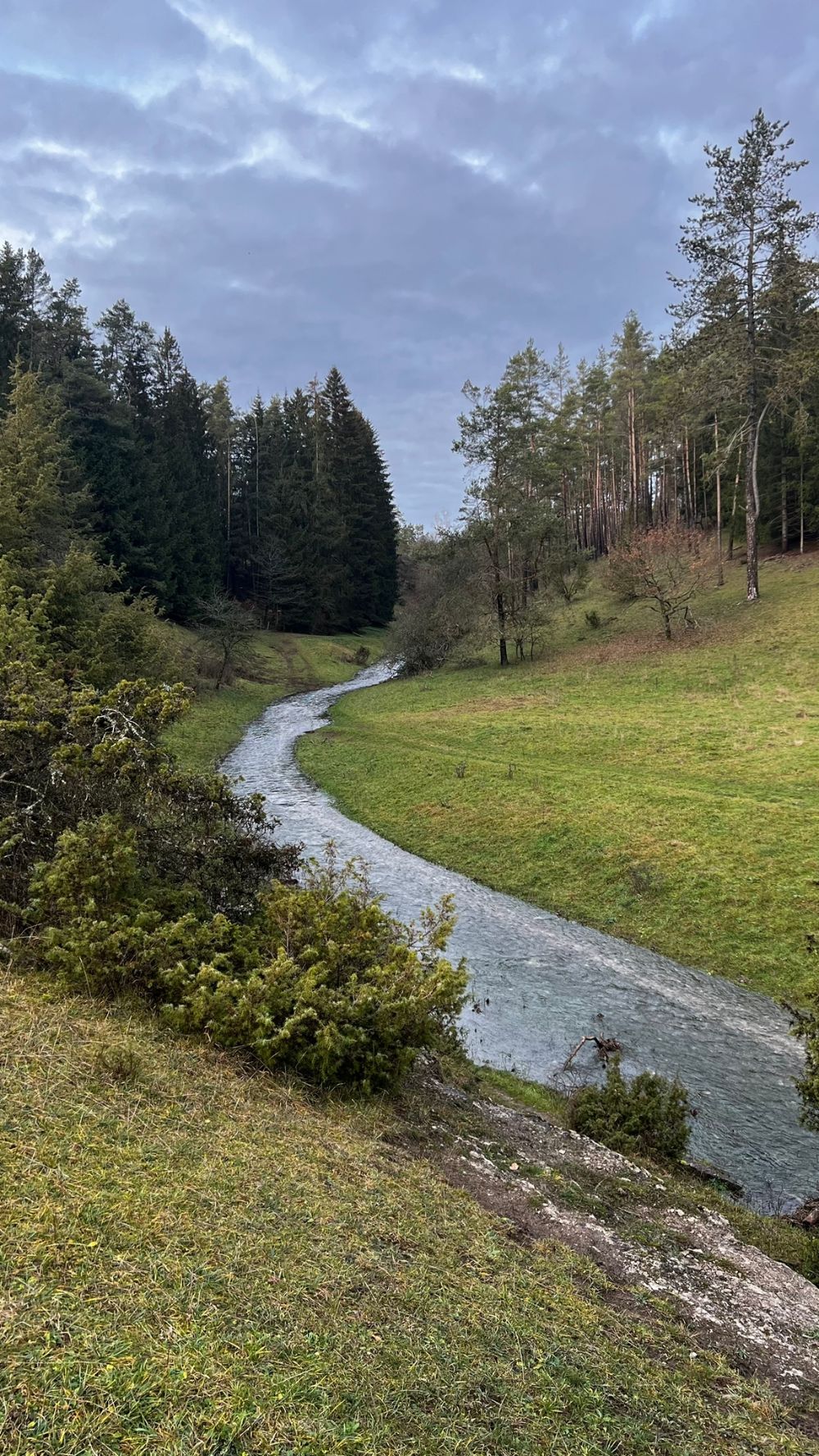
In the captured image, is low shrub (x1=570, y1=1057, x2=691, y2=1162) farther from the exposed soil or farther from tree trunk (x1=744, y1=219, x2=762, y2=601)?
tree trunk (x1=744, y1=219, x2=762, y2=601)

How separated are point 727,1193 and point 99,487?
50807 millimetres

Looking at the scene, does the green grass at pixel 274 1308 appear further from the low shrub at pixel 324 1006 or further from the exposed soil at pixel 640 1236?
the low shrub at pixel 324 1006

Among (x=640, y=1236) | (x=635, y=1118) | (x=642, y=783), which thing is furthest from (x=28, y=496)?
(x=640, y=1236)

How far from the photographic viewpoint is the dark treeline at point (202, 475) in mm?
47375

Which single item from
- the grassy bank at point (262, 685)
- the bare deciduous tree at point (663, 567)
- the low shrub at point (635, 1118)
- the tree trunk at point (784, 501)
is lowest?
the low shrub at point (635, 1118)

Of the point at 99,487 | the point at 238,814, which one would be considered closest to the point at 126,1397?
the point at 238,814

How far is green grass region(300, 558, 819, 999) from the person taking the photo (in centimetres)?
1300

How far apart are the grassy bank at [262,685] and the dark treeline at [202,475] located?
546 cm

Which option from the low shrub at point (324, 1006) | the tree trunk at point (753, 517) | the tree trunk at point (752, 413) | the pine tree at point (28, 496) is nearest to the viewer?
the low shrub at point (324, 1006)

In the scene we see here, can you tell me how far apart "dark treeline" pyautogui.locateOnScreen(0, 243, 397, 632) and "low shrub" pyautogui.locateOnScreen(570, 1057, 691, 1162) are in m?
36.0

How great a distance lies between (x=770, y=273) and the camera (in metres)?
33.9

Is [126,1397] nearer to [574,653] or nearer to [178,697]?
[178,697]

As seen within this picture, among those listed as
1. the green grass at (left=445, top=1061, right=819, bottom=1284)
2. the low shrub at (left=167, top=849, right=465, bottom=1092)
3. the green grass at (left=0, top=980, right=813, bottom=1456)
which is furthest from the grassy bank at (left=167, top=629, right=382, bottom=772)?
the green grass at (left=0, top=980, right=813, bottom=1456)

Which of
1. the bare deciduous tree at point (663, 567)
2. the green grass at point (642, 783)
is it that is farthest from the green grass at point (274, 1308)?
the bare deciduous tree at point (663, 567)
